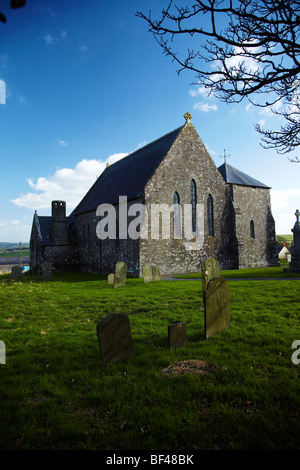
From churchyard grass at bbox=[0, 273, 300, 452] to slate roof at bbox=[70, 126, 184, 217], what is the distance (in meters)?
13.0

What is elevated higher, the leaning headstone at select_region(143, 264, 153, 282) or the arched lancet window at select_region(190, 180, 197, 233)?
the arched lancet window at select_region(190, 180, 197, 233)

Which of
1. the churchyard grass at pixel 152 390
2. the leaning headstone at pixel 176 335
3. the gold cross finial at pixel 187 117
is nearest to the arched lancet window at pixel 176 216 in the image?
the gold cross finial at pixel 187 117

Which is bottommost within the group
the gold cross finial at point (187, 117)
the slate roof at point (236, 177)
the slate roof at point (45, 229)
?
the slate roof at point (45, 229)

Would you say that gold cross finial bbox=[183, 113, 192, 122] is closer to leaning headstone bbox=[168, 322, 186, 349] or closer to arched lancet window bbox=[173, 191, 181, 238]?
arched lancet window bbox=[173, 191, 181, 238]

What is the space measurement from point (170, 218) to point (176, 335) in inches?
540

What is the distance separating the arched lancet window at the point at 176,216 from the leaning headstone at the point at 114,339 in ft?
46.7

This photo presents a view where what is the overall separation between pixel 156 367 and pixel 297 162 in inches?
240

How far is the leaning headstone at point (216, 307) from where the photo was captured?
5.66 m

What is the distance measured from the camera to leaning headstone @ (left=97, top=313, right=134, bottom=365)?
4.58 meters

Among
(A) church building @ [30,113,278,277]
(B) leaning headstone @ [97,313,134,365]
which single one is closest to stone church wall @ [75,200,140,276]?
(A) church building @ [30,113,278,277]

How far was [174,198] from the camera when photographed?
62.8ft

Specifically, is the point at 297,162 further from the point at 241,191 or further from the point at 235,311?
the point at 241,191

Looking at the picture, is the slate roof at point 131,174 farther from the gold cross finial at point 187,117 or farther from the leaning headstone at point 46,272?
the leaning headstone at point 46,272

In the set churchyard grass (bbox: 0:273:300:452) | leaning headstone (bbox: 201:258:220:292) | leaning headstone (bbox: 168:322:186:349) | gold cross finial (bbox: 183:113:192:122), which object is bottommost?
churchyard grass (bbox: 0:273:300:452)
